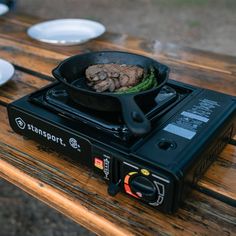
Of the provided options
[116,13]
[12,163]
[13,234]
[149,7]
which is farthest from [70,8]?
[12,163]

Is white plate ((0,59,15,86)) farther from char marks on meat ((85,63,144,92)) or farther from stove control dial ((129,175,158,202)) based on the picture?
stove control dial ((129,175,158,202))

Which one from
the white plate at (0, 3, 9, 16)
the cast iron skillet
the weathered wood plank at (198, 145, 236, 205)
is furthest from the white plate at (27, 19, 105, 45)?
the weathered wood plank at (198, 145, 236, 205)

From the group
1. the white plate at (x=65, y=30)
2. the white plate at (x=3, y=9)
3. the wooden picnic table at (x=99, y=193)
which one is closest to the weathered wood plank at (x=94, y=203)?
the wooden picnic table at (x=99, y=193)

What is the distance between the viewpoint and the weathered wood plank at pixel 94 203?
0.59 metres

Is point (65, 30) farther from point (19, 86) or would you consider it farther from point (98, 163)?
point (98, 163)

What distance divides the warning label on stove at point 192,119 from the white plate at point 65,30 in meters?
0.69

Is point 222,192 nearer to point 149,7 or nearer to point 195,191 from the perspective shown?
point 195,191

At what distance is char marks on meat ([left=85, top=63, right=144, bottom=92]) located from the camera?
73 centimetres

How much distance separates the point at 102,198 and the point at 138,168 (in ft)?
0.36

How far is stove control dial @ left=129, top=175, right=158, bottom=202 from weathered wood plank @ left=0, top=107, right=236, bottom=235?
4cm

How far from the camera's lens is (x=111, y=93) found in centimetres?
64

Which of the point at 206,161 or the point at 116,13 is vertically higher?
the point at 206,161

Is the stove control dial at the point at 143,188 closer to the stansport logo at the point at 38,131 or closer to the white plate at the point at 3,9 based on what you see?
the stansport logo at the point at 38,131

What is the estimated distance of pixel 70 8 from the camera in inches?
152
